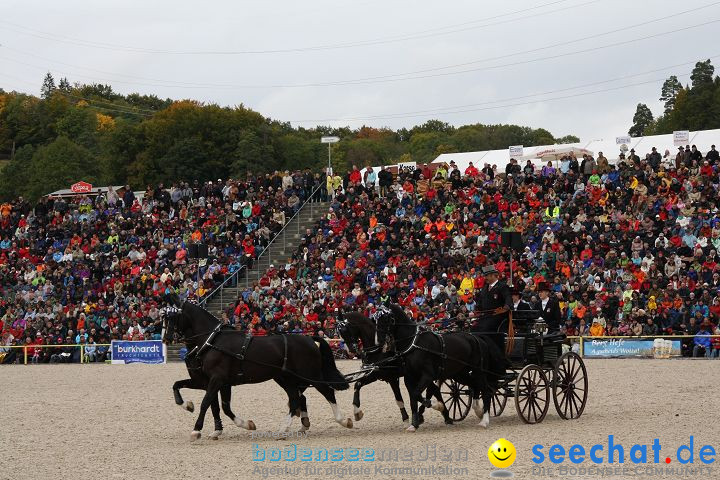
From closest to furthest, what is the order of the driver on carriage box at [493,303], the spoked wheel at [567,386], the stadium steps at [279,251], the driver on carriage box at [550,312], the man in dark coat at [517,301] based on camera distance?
the driver on carriage box at [493,303] < the spoked wheel at [567,386] < the man in dark coat at [517,301] < the driver on carriage box at [550,312] < the stadium steps at [279,251]

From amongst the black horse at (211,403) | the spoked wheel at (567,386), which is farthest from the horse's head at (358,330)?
the spoked wheel at (567,386)

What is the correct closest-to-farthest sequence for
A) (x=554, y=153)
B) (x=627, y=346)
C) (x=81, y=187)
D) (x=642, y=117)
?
1. (x=627, y=346)
2. (x=554, y=153)
3. (x=81, y=187)
4. (x=642, y=117)

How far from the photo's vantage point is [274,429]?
14.9 meters

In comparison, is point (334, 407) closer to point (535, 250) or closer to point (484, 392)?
point (484, 392)

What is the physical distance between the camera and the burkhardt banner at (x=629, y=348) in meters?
26.1

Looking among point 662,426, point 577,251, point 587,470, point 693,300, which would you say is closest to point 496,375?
point 662,426

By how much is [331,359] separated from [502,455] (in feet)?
14.9

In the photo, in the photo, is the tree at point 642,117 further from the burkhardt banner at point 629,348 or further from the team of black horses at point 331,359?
the team of black horses at point 331,359

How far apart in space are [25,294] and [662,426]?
102 feet

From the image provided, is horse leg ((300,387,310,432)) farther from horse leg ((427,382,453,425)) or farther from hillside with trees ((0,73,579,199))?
hillside with trees ((0,73,579,199))

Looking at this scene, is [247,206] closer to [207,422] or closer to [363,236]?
[363,236]

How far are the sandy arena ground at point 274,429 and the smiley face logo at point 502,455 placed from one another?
107 millimetres

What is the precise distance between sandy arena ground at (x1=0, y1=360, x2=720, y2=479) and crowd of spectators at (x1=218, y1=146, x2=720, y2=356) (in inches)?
180

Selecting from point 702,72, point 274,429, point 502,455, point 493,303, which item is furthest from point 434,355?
point 702,72
